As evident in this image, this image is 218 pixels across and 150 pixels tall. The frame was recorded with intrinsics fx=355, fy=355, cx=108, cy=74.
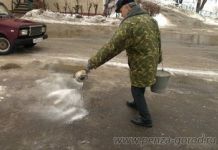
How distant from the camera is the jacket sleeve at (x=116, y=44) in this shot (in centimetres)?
482

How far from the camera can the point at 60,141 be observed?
482 cm

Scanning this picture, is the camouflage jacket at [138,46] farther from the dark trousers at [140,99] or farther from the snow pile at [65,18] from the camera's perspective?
the snow pile at [65,18]

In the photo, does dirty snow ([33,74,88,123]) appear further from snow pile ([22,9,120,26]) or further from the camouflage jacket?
snow pile ([22,9,120,26])

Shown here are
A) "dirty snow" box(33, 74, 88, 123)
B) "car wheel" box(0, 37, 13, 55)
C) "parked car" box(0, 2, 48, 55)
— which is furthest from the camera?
"car wheel" box(0, 37, 13, 55)

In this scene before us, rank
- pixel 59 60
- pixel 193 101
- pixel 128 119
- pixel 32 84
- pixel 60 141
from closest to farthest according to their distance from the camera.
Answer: pixel 60 141 → pixel 128 119 → pixel 193 101 → pixel 32 84 → pixel 59 60

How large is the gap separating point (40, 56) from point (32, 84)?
3.03 metres

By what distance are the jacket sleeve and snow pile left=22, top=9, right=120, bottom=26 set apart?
718 inches

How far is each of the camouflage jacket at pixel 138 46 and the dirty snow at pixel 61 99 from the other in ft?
3.60

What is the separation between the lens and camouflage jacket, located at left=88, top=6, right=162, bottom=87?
4840mm

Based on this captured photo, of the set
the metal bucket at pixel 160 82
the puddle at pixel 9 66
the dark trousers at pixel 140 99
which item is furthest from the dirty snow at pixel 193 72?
the dark trousers at pixel 140 99

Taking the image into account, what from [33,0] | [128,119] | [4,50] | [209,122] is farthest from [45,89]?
[33,0]

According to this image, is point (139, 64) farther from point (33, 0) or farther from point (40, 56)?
point (33, 0)

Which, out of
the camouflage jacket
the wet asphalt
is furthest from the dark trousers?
the wet asphalt

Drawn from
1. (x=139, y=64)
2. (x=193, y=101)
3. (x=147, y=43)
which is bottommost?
(x=193, y=101)
